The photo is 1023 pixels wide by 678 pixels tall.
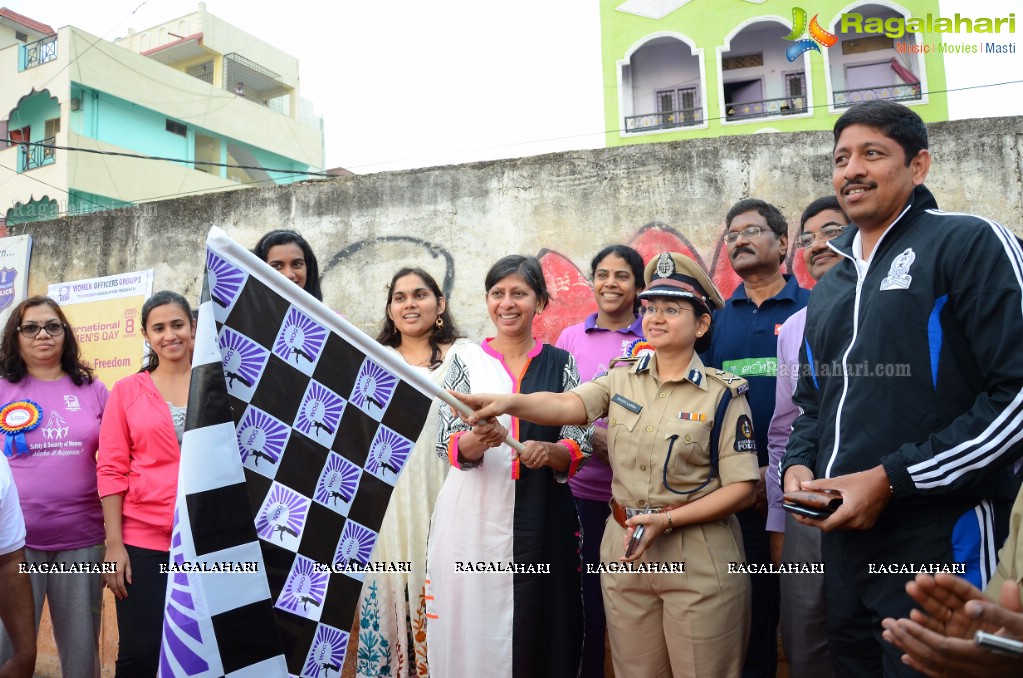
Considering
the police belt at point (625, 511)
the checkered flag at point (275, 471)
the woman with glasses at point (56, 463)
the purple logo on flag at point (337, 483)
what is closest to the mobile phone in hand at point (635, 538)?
the police belt at point (625, 511)

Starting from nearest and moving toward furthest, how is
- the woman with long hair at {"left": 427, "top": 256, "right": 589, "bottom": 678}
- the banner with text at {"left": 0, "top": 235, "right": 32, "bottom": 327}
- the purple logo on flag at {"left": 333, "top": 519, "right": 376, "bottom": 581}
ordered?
the purple logo on flag at {"left": 333, "top": 519, "right": 376, "bottom": 581} → the woman with long hair at {"left": 427, "top": 256, "right": 589, "bottom": 678} → the banner with text at {"left": 0, "top": 235, "right": 32, "bottom": 327}

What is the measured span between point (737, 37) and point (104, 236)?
1915 centimetres

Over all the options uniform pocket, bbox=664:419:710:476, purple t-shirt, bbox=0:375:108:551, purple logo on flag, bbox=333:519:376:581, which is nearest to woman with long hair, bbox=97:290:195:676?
purple t-shirt, bbox=0:375:108:551

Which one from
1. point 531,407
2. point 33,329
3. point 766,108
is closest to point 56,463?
point 33,329

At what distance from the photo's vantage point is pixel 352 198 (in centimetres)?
598

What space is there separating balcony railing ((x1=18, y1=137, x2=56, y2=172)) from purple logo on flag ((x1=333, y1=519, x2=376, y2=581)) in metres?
24.1

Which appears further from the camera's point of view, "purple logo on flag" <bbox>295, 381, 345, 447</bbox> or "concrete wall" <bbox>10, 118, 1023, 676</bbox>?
"concrete wall" <bbox>10, 118, 1023, 676</bbox>

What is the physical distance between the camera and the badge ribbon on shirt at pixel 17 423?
3.75 metres

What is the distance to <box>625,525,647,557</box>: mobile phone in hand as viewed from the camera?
257cm

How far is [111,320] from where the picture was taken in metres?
6.54

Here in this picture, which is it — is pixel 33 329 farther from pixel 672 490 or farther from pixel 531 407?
pixel 672 490

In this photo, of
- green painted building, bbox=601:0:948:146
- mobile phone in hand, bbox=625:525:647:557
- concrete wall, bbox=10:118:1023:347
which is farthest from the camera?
green painted building, bbox=601:0:948:146

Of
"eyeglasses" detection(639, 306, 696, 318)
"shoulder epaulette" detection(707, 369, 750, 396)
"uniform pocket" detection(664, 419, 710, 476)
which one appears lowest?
"uniform pocket" detection(664, 419, 710, 476)

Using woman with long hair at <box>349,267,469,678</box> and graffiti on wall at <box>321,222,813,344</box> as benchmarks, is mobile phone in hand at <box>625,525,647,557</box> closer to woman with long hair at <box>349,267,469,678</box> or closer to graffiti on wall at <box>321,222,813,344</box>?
woman with long hair at <box>349,267,469,678</box>
